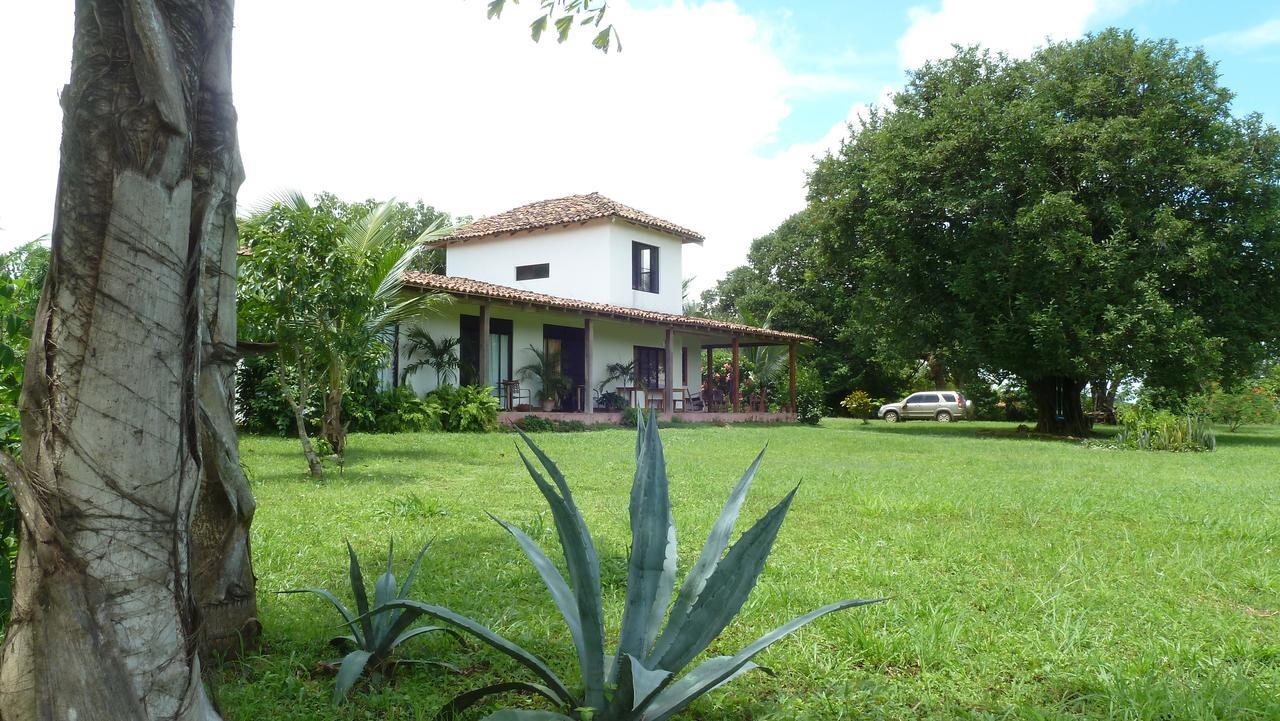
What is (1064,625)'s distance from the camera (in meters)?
3.24

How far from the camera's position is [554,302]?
17.0 m

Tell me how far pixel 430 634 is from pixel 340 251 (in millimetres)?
5701

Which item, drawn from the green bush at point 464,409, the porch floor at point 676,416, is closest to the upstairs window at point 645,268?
the porch floor at point 676,416

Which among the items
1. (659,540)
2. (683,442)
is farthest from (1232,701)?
(683,442)

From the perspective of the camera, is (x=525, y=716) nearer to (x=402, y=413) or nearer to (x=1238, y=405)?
(x=402, y=413)

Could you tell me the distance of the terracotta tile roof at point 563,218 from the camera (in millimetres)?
20625

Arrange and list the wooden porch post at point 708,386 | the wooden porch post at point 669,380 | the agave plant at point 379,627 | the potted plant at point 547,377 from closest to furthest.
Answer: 1. the agave plant at point 379,627
2. the potted plant at point 547,377
3. the wooden porch post at point 669,380
4. the wooden porch post at point 708,386

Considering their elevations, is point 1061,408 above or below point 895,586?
above

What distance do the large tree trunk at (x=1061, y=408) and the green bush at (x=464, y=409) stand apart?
45.7 ft

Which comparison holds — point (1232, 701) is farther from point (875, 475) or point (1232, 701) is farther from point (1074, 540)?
point (875, 475)

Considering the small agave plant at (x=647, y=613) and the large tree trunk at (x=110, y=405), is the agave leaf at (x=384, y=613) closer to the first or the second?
the small agave plant at (x=647, y=613)

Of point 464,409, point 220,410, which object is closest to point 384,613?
point 220,410

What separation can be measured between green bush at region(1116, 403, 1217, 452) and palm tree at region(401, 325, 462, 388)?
13374 millimetres

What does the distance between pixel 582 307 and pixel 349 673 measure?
15.3 m
